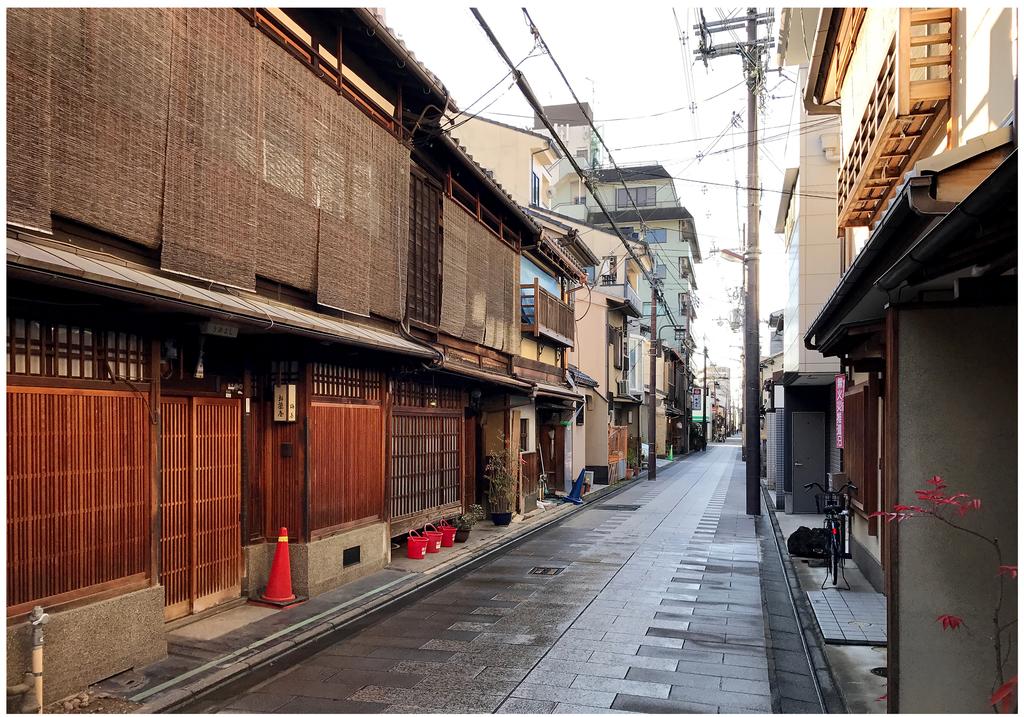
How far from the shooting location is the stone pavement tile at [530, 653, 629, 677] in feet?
27.2

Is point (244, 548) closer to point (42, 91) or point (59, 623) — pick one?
point (59, 623)

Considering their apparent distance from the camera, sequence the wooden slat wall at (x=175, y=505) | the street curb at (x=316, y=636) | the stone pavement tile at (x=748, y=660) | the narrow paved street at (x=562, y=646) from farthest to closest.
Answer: the wooden slat wall at (x=175, y=505) → the stone pavement tile at (x=748, y=660) → the narrow paved street at (x=562, y=646) → the street curb at (x=316, y=636)

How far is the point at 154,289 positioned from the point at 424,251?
885 cm

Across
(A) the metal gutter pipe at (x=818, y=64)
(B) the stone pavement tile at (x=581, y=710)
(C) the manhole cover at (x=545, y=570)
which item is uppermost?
(A) the metal gutter pipe at (x=818, y=64)

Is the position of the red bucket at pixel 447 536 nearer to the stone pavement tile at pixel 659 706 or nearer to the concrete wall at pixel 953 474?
the stone pavement tile at pixel 659 706

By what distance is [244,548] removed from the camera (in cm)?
1116

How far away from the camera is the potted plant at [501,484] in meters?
20.2

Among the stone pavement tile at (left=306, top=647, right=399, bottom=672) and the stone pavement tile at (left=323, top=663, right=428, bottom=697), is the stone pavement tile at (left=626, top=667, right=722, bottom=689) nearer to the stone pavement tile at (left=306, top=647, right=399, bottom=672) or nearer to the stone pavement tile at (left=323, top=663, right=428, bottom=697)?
the stone pavement tile at (left=323, top=663, right=428, bottom=697)

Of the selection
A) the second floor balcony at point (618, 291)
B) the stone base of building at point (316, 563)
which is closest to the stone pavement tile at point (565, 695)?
the stone base of building at point (316, 563)

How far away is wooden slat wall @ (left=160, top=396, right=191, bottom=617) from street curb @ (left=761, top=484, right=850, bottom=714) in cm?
768

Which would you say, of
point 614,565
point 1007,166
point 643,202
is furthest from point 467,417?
point 643,202

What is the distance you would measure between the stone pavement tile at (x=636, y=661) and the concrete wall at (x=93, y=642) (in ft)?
15.9

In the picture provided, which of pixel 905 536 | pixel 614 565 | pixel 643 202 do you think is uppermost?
pixel 643 202

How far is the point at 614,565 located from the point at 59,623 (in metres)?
10.3
